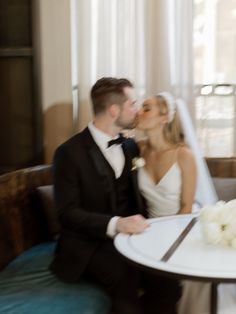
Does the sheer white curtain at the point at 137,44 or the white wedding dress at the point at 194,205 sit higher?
the sheer white curtain at the point at 137,44

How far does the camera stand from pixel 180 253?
188 centimetres

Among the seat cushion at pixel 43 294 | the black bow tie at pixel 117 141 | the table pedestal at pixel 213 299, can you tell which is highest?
the black bow tie at pixel 117 141

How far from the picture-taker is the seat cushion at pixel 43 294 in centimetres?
205

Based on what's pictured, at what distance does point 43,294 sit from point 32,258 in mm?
445

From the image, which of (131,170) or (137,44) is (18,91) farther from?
(131,170)

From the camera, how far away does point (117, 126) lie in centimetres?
246

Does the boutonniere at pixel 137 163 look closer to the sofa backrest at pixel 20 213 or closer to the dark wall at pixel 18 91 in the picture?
the sofa backrest at pixel 20 213

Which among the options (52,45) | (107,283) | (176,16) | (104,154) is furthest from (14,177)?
(176,16)

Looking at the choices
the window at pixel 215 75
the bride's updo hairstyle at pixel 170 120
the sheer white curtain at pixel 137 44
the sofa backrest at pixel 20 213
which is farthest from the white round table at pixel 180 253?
the sheer white curtain at pixel 137 44

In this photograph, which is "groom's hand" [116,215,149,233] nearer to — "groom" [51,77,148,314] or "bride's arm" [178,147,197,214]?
"groom" [51,77,148,314]

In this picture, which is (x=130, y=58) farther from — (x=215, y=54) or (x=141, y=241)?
(x=141, y=241)

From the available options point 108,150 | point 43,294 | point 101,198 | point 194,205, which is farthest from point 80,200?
point 194,205

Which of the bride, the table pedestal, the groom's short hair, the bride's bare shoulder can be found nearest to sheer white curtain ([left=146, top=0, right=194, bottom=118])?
the bride

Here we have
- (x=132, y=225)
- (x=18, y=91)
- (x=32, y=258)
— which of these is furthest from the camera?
(x=18, y=91)
